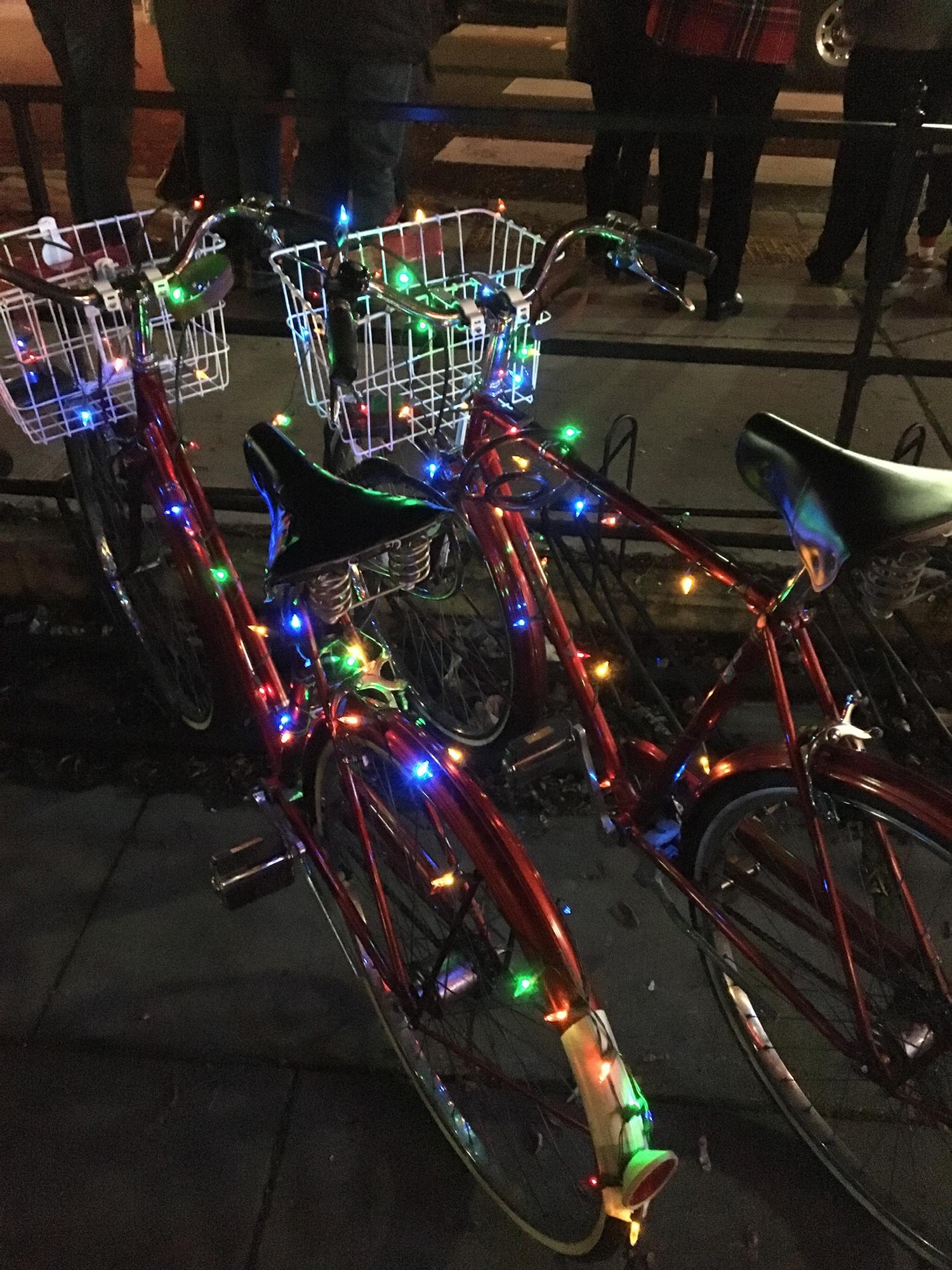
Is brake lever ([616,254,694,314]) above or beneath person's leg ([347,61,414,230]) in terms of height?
above

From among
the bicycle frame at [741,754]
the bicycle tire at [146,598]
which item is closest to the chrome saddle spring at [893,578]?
the bicycle frame at [741,754]

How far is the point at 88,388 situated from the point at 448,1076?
1.81 meters

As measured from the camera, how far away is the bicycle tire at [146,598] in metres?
2.83

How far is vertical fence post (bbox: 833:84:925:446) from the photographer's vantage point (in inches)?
90.7

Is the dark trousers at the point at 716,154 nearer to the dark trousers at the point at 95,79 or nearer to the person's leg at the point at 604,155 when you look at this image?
the person's leg at the point at 604,155

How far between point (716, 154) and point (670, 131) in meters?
2.09

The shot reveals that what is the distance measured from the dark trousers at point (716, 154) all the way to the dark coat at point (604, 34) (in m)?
0.50

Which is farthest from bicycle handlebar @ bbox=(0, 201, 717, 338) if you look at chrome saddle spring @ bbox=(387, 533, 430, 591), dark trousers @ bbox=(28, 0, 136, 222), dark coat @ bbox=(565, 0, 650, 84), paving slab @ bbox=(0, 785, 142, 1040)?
dark coat @ bbox=(565, 0, 650, 84)

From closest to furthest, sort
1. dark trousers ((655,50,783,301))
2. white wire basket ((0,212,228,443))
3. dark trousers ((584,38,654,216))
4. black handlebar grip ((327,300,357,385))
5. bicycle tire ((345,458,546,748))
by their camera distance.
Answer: black handlebar grip ((327,300,357,385)), white wire basket ((0,212,228,443)), bicycle tire ((345,458,546,748)), dark trousers ((655,50,783,301)), dark trousers ((584,38,654,216))

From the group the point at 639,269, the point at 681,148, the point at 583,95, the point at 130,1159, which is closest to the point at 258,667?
the point at 130,1159

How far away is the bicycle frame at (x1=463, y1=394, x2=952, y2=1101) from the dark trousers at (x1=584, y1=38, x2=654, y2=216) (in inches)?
129

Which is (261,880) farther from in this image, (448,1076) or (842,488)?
(842,488)

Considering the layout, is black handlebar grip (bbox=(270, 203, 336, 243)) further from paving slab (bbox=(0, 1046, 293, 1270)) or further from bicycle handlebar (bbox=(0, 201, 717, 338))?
paving slab (bbox=(0, 1046, 293, 1270))

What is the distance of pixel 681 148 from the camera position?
4.25 m
